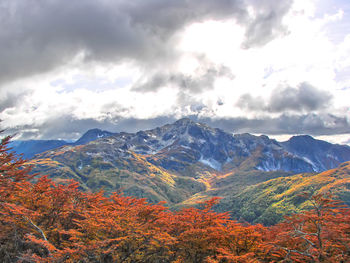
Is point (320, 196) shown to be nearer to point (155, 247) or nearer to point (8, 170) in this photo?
point (155, 247)

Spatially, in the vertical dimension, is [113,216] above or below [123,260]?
above

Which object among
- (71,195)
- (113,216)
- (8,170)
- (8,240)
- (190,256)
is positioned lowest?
(190,256)

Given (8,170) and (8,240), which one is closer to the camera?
(8,240)

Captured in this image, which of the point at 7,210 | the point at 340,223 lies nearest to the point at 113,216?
the point at 7,210

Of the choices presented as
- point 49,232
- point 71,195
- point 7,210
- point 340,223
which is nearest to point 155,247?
point 49,232

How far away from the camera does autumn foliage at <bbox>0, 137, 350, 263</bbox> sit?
22.0 meters

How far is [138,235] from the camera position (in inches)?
946

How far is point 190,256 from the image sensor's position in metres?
26.5

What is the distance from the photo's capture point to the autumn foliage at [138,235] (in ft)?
72.3

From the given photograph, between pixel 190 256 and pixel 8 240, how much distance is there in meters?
20.4

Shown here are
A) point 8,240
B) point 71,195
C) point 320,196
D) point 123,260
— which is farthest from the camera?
point 71,195

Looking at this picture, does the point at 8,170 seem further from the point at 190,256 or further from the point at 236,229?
the point at 236,229

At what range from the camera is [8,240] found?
85.3ft

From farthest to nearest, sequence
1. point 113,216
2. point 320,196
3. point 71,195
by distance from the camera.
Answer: point 71,195 < point 113,216 < point 320,196
